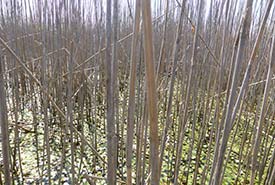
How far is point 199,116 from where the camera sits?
2.49 m

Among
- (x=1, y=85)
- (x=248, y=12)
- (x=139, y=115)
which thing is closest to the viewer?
(x=248, y=12)

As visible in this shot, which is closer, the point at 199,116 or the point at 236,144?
the point at 236,144

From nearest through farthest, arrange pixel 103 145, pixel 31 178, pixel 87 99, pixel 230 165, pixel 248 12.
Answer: pixel 248 12
pixel 31 178
pixel 230 165
pixel 103 145
pixel 87 99

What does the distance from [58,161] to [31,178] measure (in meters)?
0.24

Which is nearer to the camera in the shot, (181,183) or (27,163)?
(181,183)

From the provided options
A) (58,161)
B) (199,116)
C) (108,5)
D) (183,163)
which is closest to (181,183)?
(183,163)

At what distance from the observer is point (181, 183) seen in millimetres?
1582

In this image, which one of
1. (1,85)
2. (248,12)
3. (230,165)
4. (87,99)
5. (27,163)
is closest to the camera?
(248,12)

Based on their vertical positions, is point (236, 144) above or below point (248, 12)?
below

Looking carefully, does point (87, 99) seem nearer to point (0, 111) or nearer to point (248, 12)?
point (0, 111)

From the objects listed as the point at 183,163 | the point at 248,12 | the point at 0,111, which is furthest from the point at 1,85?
the point at 183,163

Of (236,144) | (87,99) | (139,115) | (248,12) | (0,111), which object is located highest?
(248,12)

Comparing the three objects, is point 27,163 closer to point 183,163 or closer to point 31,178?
point 31,178

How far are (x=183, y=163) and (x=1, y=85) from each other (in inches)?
57.1
